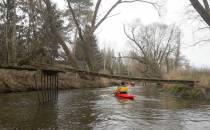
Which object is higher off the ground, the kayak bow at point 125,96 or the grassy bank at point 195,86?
the grassy bank at point 195,86

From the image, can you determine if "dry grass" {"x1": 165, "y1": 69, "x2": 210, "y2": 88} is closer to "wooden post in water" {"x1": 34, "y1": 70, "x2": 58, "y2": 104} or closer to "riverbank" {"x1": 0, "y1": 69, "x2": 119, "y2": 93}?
"wooden post in water" {"x1": 34, "y1": 70, "x2": 58, "y2": 104}

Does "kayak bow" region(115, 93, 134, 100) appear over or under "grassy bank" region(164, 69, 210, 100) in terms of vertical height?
under

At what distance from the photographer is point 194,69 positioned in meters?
23.9

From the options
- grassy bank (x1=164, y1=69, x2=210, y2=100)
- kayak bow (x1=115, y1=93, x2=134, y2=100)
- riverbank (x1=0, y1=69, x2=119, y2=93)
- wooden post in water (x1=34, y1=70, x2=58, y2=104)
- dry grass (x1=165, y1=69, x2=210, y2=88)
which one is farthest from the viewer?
riverbank (x1=0, y1=69, x2=119, y2=93)

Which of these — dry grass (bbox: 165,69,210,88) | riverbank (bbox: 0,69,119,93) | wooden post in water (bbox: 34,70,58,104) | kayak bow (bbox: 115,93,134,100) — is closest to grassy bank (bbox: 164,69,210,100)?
dry grass (bbox: 165,69,210,88)

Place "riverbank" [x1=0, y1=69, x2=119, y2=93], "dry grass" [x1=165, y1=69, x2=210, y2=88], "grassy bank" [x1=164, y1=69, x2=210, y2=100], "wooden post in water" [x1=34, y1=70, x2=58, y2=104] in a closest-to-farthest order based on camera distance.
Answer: "wooden post in water" [x1=34, y1=70, x2=58, y2=104], "grassy bank" [x1=164, y1=69, x2=210, y2=100], "dry grass" [x1=165, y1=69, x2=210, y2=88], "riverbank" [x1=0, y1=69, x2=119, y2=93]

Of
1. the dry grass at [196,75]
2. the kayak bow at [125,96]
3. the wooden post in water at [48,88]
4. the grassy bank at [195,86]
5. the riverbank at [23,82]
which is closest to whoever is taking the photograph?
the wooden post in water at [48,88]

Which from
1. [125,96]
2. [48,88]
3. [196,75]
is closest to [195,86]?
[196,75]

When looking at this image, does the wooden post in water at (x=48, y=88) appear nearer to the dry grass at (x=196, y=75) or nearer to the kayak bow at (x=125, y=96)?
→ the kayak bow at (x=125, y=96)

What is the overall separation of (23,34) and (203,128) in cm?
3627

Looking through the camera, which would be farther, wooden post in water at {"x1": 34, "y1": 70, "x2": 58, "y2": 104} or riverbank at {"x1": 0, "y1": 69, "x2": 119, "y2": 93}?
riverbank at {"x1": 0, "y1": 69, "x2": 119, "y2": 93}

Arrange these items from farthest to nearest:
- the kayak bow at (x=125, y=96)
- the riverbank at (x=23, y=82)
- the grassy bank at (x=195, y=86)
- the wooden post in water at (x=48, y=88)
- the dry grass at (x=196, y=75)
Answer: the riverbank at (x=23, y=82), the kayak bow at (x=125, y=96), the dry grass at (x=196, y=75), the grassy bank at (x=195, y=86), the wooden post in water at (x=48, y=88)

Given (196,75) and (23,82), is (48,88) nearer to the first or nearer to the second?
(196,75)

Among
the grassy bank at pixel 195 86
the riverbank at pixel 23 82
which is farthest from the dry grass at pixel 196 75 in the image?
the riverbank at pixel 23 82
